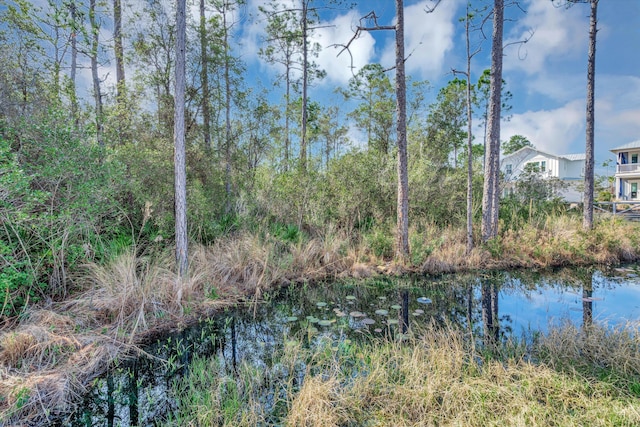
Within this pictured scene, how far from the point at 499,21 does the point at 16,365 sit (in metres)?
11.0

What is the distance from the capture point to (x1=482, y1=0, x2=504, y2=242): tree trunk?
7.26 metres

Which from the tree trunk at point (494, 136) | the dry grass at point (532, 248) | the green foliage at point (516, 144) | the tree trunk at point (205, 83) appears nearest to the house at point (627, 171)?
the green foliage at point (516, 144)

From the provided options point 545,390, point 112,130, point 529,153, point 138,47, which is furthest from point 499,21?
point 529,153

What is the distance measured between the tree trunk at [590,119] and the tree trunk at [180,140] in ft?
35.7

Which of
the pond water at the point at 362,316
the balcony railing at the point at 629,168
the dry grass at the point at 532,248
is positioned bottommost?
the pond water at the point at 362,316

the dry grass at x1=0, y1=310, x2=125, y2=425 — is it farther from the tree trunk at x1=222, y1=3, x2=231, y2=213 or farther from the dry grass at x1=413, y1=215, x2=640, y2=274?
the dry grass at x1=413, y1=215, x2=640, y2=274

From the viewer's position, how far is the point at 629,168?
20.7 metres

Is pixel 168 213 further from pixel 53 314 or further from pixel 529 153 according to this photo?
pixel 529 153

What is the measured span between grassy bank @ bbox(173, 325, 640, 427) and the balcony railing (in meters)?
25.9

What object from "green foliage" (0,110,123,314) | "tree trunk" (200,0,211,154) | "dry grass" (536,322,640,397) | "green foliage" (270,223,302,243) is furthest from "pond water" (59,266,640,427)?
"tree trunk" (200,0,211,154)

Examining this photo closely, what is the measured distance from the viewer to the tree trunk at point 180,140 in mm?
4496

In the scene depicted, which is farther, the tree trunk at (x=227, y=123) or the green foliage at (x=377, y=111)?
the green foliage at (x=377, y=111)

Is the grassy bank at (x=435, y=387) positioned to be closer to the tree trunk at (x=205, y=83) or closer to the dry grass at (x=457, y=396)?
the dry grass at (x=457, y=396)

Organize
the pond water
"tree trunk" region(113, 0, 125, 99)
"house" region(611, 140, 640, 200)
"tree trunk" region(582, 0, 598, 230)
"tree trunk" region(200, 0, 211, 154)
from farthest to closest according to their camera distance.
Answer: "house" region(611, 140, 640, 200) → "tree trunk" region(582, 0, 598, 230) → "tree trunk" region(200, 0, 211, 154) → "tree trunk" region(113, 0, 125, 99) → the pond water
